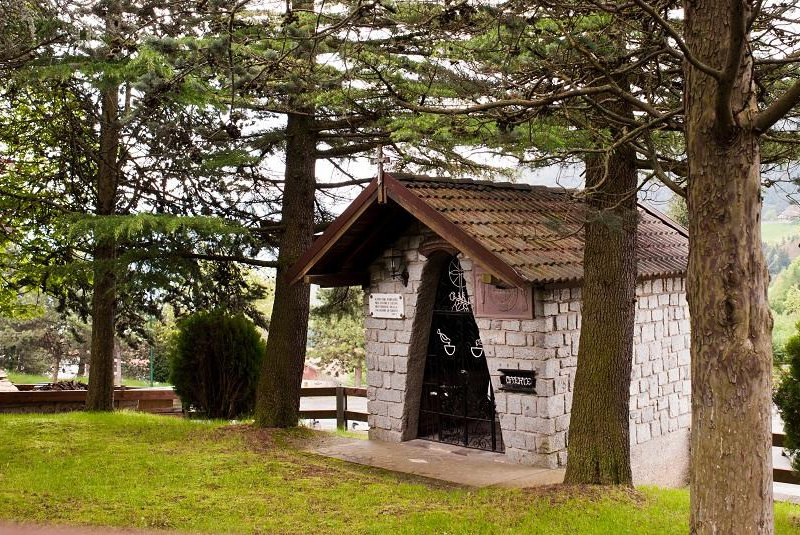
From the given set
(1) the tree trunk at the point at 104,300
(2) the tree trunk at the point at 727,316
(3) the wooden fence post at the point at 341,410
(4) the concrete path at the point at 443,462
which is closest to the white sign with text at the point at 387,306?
(4) the concrete path at the point at 443,462

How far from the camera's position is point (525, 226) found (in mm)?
10320

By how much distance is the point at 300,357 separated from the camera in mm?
12227

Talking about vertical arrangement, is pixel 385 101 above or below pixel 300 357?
above

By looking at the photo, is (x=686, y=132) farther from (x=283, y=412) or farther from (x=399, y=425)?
(x=283, y=412)

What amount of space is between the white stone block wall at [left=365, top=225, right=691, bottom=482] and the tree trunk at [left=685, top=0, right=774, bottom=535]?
467 cm

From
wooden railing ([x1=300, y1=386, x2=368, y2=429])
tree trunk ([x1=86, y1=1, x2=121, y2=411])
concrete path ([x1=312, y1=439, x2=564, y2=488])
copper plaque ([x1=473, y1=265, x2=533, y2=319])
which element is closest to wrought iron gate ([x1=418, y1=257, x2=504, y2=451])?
concrete path ([x1=312, y1=439, x2=564, y2=488])

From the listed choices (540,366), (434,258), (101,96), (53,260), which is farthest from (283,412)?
(101,96)

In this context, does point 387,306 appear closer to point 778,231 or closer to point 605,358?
point 605,358

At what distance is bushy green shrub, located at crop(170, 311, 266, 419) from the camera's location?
543 inches

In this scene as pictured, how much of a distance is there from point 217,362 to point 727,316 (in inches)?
430

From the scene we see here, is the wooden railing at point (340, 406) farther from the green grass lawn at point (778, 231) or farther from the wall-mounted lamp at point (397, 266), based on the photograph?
the green grass lawn at point (778, 231)

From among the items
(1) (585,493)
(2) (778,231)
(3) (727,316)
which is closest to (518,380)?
(1) (585,493)

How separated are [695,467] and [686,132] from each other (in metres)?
2.04

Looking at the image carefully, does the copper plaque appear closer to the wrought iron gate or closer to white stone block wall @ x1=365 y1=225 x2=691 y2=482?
white stone block wall @ x1=365 y1=225 x2=691 y2=482
